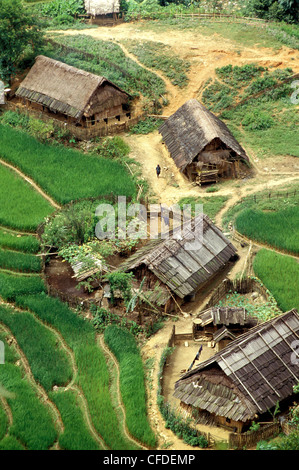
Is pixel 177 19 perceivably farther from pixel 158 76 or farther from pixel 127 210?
pixel 127 210

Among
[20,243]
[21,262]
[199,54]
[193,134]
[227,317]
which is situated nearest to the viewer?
[227,317]

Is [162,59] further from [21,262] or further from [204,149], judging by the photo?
[21,262]

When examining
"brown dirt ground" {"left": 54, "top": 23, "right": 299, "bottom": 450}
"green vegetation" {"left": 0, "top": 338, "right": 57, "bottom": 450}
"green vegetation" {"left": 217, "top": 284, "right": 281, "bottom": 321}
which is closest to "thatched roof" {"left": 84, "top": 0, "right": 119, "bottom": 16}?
"brown dirt ground" {"left": 54, "top": 23, "right": 299, "bottom": 450}

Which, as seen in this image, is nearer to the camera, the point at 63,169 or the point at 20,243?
the point at 20,243

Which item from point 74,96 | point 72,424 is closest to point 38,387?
point 72,424

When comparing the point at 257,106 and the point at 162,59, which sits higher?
the point at 162,59

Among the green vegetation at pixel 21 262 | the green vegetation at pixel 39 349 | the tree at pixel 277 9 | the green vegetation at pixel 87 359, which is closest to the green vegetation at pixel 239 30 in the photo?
the tree at pixel 277 9
